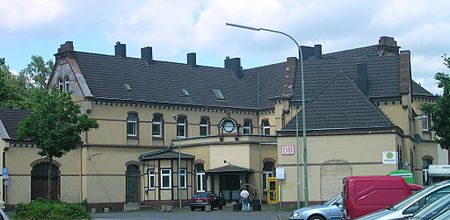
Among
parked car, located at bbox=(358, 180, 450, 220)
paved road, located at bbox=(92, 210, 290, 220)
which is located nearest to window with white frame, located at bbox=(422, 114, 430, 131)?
paved road, located at bbox=(92, 210, 290, 220)

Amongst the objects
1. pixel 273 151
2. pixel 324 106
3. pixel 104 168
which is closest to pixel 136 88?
pixel 104 168

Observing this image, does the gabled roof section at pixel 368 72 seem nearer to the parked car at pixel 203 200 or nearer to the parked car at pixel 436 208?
the parked car at pixel 203 200

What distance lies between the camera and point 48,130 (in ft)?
137

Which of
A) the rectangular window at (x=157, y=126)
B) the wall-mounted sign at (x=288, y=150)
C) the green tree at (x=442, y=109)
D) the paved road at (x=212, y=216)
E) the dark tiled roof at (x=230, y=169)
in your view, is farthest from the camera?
the rectangular window at (x=157, y=126)

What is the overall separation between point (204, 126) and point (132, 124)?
7.12m

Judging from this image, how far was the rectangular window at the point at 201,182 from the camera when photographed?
5791cm

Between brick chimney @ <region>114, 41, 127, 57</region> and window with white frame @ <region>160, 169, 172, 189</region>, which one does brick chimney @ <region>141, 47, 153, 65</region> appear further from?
window with white frame @ <region>160, 169, 172, 189</region>

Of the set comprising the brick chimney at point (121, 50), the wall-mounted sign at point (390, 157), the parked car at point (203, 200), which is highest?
the brick chimney at point (121, 50)

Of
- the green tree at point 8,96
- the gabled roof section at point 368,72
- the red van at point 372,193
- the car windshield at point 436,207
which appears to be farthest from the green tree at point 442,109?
the green tree at point 8,96

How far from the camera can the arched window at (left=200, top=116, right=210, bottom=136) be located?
64.1 metres

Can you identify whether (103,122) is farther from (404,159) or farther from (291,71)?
(404,159)

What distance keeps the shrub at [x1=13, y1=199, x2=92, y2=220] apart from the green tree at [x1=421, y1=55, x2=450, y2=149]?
56.0ft

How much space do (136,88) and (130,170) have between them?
6563mm

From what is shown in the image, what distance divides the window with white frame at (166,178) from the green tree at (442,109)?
80.4ft
